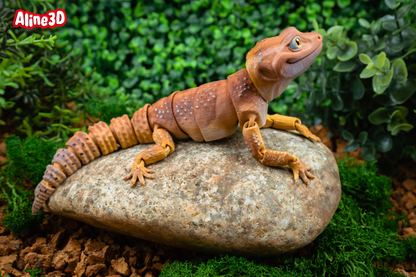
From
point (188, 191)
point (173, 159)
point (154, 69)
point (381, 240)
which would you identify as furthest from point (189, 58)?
point (381, 240)

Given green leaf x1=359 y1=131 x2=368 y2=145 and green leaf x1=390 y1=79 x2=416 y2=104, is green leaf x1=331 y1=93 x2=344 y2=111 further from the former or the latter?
green leaf x1=390 y1=79 x2=416 y2=104

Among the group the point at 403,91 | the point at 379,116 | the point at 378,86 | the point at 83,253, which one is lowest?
the point at 83,253

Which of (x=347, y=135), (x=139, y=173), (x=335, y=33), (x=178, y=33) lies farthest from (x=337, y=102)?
(x=139, y=173)

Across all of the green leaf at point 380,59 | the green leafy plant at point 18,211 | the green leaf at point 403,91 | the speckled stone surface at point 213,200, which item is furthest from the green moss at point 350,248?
the green leafy plant at point 18,211

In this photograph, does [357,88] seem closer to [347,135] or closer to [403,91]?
[403,91]

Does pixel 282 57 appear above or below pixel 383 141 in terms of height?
above

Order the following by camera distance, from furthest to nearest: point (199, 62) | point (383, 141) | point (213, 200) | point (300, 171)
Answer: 1. point (199, 62)
2. point (383, 141)
3. point (300, 171)
4. point (213, 200)
